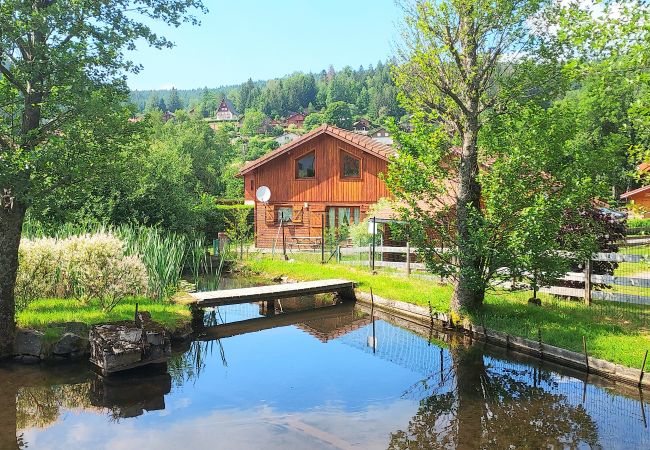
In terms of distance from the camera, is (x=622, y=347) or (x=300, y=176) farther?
(x=300, y=176)

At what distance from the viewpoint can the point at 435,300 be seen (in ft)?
45.9

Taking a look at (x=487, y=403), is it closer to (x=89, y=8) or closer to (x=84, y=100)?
(x=84, y=100)

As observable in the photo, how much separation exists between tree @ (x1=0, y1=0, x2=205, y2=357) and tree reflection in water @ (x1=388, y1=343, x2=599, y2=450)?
7010 millimetres

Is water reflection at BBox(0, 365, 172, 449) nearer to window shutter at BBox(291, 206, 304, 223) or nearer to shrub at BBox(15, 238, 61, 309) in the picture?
shrub at BBox(15, 238, 61, 309)

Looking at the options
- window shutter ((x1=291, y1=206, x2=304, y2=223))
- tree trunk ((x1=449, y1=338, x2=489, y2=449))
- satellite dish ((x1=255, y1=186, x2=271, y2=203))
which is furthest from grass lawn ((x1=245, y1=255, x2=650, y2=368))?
satellite dish ((x1=255, y1=186, x2=271, y2=203))

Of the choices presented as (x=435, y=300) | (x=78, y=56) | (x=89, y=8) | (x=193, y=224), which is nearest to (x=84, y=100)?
(x=78, y=56)

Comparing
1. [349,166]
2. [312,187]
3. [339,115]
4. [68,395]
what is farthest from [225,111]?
[68,395]

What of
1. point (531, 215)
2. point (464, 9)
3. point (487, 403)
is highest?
point (464, 9)

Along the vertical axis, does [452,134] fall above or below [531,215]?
→ above

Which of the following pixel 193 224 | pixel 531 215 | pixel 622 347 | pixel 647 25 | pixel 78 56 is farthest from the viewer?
pixel 193 224

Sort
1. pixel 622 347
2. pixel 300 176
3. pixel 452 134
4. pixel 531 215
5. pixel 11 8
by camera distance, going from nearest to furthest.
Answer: pixel 11 8
pixel 622 347
pixel 531 215
pixel 452 134
pixel 300 176

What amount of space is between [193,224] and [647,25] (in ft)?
56.0

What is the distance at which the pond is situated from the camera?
7.02m

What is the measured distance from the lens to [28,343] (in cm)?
983
